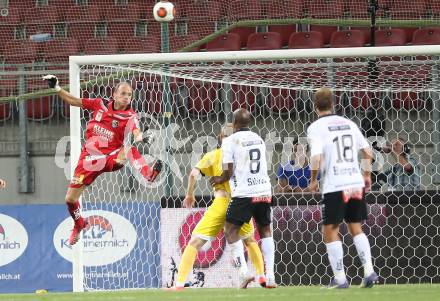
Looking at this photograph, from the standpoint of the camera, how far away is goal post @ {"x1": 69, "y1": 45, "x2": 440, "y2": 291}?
12500 mm

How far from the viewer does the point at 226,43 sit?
17594 mm

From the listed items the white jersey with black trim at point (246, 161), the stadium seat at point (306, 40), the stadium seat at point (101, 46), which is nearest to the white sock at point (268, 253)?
the white jersey with black trim at point (246, 161)

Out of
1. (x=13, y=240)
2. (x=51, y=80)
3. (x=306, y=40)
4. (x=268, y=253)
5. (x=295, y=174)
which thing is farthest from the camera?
(x=306, y=40)

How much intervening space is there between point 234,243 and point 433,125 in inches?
153

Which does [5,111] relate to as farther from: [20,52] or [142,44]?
[142,44]

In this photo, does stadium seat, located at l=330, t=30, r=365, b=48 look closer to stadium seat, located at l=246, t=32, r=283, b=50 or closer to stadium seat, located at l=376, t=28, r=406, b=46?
stadium seat, located at l=376, t=28, r=406, b=46

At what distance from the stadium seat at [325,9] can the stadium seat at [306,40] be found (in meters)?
0.58

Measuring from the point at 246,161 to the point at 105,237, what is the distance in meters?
4.52

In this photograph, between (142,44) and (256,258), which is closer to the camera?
(256,258)

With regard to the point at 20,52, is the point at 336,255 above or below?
below

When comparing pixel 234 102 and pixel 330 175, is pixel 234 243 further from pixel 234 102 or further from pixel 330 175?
pixel 234 102

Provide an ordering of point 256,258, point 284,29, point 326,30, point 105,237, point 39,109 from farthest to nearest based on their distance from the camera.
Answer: point 284,29, point 326,30, point 39,109, point 105,237, point 256,258

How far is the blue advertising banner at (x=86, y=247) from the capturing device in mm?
13734

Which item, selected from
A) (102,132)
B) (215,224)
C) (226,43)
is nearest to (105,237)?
(102,132)
